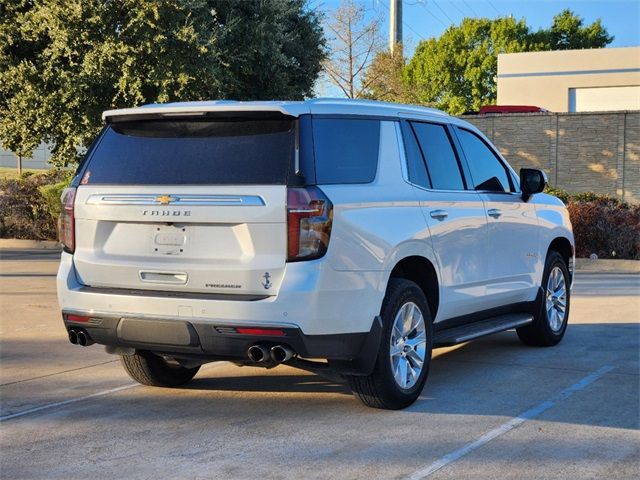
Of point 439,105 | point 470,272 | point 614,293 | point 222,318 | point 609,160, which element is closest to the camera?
point 222,318

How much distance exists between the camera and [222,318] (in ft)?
→ 17.8

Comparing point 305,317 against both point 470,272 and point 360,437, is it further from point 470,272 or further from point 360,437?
point 470,272

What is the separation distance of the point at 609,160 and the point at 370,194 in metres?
21.8

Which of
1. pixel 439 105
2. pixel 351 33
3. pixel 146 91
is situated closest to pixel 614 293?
pixel 146 91

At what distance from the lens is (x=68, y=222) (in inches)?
240

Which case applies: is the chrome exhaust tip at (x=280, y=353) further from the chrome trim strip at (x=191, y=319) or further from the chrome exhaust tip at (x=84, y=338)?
the chrome exhaust tip at (x=84, y=338)

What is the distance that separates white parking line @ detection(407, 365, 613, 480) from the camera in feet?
16.0

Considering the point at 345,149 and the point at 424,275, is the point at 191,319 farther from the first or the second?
the point at 424,275

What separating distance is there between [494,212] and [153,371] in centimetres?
303

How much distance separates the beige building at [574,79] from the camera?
44156 mm

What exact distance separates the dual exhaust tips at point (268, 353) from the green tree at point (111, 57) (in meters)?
13.7

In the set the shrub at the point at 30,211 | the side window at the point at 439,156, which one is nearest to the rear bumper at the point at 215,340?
the side window at the point at 439,156

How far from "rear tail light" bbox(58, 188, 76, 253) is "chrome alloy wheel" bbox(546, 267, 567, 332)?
4.51 meters

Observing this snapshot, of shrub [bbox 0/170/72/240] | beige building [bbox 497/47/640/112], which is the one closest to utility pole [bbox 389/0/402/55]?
beige building [bbox 497/47/640/112]
